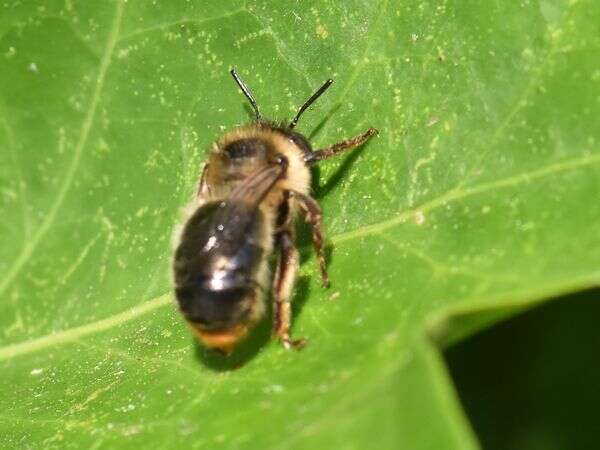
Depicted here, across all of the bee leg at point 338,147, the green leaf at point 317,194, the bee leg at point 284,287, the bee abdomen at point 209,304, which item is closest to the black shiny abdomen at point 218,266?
the bee abdomen at point 209,304

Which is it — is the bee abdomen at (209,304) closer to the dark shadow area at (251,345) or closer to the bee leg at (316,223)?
the dark shadow area at (251,345)

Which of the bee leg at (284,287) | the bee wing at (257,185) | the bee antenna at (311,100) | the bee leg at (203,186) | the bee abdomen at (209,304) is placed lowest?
the bee leg at (284,287)

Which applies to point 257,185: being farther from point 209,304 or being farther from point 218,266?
point 209,304

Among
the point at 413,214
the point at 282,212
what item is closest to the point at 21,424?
the point at 282,212

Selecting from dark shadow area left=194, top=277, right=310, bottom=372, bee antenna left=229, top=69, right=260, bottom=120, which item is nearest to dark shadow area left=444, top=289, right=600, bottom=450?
dark shadow area left=194, top=277, right=310, bottom=372

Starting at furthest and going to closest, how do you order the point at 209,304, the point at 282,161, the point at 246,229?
the point at 282,161 < the point at 246,229 < the point at 209,304

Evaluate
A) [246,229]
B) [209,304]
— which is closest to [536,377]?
[246,229]
